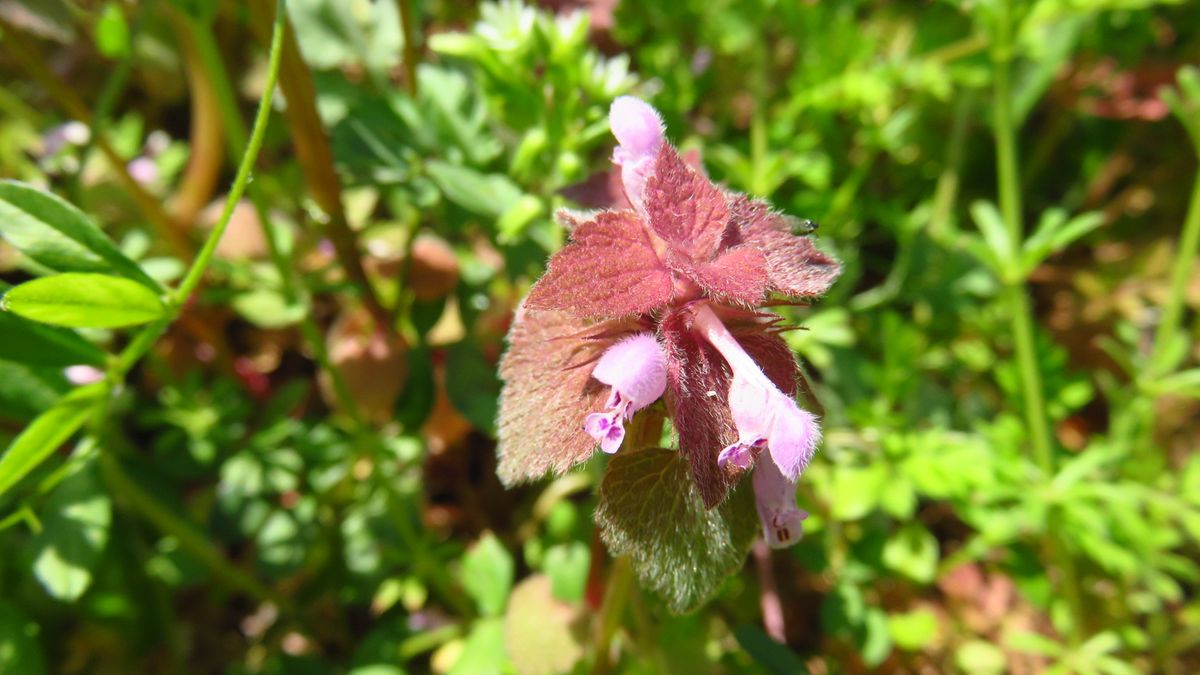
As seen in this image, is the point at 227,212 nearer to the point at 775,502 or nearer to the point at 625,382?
the point at 625,382

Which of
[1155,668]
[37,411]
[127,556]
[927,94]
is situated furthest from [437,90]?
[1155,668]

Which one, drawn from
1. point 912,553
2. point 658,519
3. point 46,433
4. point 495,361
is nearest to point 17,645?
point 46,433

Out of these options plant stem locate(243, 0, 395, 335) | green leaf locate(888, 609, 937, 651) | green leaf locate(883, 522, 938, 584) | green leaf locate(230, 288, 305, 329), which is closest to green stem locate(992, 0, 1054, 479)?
green leaf locate(883, 522, 938, 584)

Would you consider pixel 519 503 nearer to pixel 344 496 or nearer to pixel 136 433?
pixel 344 496

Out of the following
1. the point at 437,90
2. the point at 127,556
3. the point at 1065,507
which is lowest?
the point at 1065,507

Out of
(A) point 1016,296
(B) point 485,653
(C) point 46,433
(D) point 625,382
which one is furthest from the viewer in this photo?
(A) point 1016,296

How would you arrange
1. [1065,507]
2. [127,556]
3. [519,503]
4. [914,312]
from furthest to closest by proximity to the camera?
[914,312] → [519,503] → [127,556] → [1065,507]

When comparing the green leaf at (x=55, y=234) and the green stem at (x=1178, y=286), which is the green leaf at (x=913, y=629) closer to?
the green stem at (x=1178, y=286)
